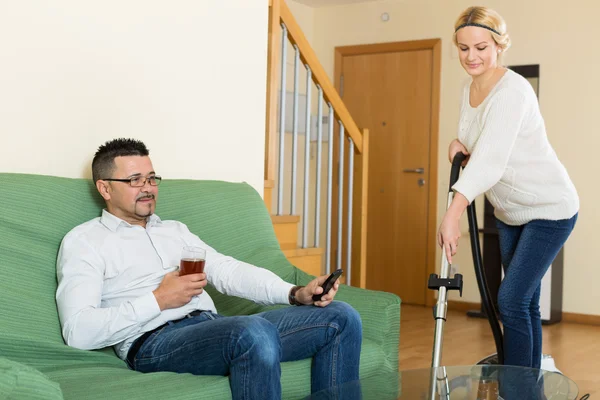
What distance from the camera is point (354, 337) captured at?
2.28m

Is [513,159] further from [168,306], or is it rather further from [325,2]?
[325,2]

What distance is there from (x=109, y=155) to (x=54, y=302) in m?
0.48

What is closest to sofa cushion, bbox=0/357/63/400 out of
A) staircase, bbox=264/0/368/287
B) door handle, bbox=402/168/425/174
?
staircase, bbox=264/0/368/287

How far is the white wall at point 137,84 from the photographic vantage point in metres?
2.54

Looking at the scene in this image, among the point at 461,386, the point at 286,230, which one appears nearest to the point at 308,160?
the point at 286,230

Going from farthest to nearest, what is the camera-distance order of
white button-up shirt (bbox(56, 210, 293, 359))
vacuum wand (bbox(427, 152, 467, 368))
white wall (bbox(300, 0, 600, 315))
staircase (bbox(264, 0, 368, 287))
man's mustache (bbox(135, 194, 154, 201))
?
white wall (bbox(300, 0, 600, 315)) < staircase (bbox(264, 0, 368, 287)) < man's mustache (bbox(135, 194, 154, 201)) < vacuum wand (bbox(427, 152, 467, 368)) < white button-up shirt (bbox(56, 210, 293, 359))

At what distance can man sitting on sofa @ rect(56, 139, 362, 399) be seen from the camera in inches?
78.8

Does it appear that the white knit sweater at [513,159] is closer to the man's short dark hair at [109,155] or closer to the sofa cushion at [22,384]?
the man's short dark hair at [109,155]

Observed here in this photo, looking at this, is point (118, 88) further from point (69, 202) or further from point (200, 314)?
point (200, 314)

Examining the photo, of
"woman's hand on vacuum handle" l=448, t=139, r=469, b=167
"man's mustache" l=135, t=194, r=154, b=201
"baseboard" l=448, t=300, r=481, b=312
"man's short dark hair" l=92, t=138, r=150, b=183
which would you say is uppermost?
"woman's hand on vacuum handle" l=448, t=139, r=469, b=167

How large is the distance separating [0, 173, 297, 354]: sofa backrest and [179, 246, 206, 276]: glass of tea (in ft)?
1.27

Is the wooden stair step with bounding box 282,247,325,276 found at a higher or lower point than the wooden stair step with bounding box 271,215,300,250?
lower

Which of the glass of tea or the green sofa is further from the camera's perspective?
the glass of tea

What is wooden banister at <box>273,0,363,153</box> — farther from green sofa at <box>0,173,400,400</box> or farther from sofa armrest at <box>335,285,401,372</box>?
sofa armrest at <box>335,285,401,372</box>
